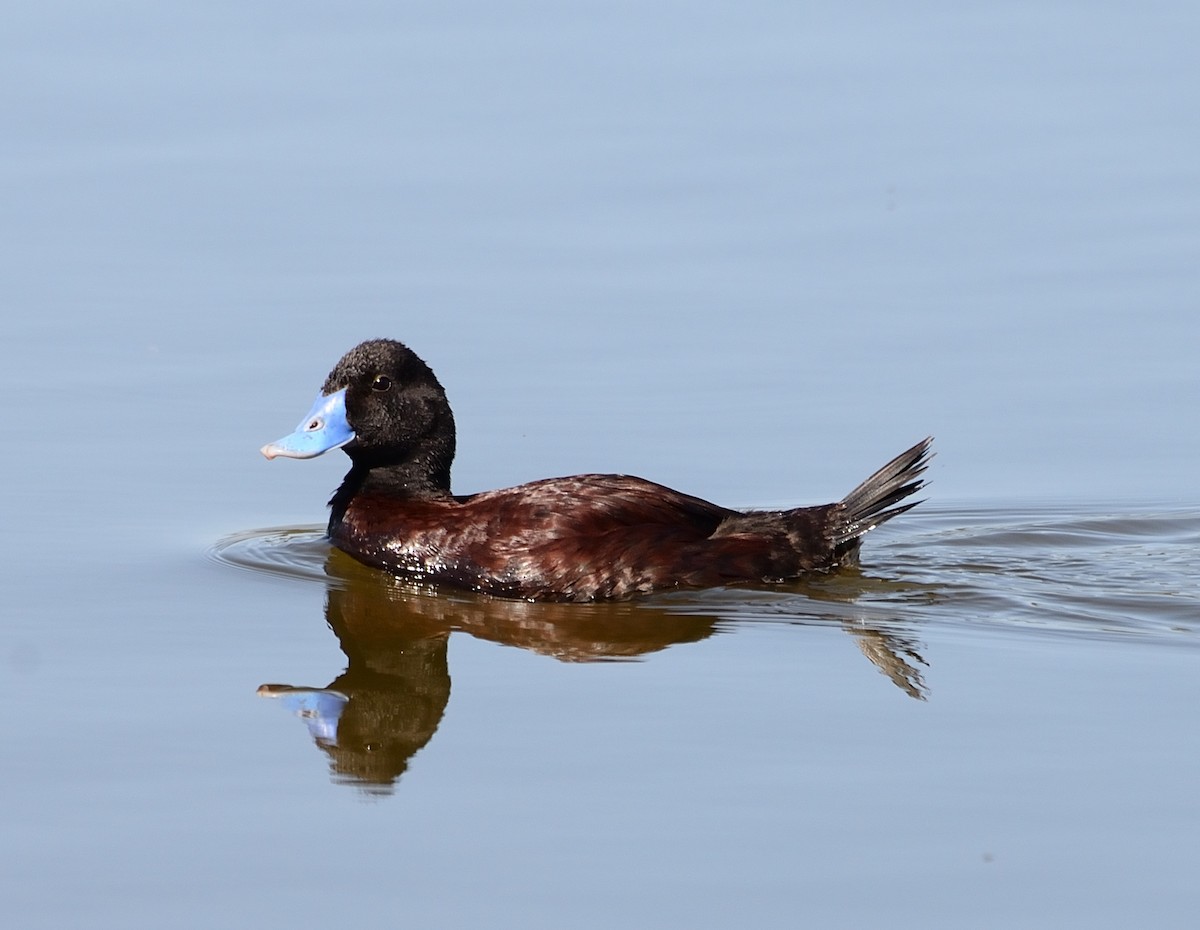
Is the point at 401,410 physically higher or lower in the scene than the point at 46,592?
higher

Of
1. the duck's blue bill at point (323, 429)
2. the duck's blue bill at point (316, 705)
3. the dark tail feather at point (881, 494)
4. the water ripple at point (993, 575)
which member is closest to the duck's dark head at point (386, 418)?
the duck's blue bill at point (323, 429)

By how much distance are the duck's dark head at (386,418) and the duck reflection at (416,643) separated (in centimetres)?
51

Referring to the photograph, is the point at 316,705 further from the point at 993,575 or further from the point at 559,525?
the point at 993,575

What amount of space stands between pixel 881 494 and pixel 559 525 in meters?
1.40

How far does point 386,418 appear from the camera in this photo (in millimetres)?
9234

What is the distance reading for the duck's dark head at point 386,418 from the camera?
9180 mm

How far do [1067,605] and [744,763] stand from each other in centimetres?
274

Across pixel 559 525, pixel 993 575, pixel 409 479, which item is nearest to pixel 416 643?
pixel 559 525

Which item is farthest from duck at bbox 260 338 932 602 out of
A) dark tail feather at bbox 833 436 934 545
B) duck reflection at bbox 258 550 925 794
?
duck reflection at bbox 258 550 925 794

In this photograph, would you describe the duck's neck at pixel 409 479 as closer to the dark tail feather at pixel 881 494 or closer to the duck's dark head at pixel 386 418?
the duck's dark head at pixel 386 418

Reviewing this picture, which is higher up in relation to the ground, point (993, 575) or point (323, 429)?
point (323, 429)

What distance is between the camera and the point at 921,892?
517 centimetres

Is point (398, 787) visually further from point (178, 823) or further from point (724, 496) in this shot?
point (724, 496)

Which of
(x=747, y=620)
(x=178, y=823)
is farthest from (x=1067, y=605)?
(x=178, y=823)
